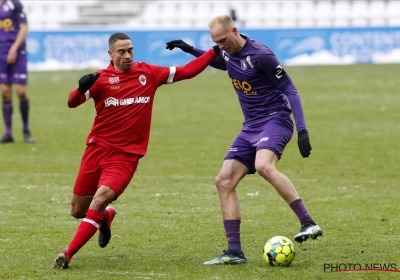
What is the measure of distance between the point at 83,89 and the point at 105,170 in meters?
0.75

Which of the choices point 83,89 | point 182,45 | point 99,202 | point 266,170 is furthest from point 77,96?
point 266,170

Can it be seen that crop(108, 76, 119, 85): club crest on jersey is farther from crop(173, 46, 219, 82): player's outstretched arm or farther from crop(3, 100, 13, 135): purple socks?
crop(3, 100, 13, 135): purple socks

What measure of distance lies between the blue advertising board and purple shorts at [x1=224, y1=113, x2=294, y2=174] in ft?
72.8

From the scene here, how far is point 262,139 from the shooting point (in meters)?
7.01

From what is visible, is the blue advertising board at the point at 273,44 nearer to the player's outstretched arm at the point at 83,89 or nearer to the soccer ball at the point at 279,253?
the player's outstretched arm at the point at 83,89

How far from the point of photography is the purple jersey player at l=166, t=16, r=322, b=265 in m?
6.79

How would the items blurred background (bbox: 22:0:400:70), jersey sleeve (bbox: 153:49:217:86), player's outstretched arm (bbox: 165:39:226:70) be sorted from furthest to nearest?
blurred background (bbox: 22:0:400:70) → player's outstretched arm (bbox: 165:39:226:70) → jersey sleeve (bbox: 153:49:217:86)

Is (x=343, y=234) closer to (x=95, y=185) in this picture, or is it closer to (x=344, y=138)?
(x=95, y=185)

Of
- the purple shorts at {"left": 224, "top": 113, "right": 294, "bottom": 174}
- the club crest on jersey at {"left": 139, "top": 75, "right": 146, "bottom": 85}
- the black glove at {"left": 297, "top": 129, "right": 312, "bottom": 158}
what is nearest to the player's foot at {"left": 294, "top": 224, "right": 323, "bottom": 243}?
the black glove at {"left": 297, "top": 129, "right": 312, "bottom": 158}

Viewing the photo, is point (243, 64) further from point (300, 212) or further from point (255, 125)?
point (300, 212)

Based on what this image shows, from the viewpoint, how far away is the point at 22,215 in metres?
8.92

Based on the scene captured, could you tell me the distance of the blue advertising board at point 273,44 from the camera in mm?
29484

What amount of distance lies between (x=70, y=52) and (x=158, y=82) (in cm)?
2391

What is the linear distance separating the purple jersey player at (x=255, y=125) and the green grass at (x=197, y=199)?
434mm
